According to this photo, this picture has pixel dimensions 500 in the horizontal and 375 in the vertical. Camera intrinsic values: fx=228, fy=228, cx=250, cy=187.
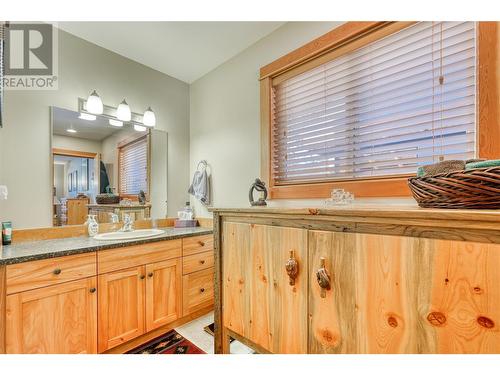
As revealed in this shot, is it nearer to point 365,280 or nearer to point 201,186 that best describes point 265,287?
point 365,280

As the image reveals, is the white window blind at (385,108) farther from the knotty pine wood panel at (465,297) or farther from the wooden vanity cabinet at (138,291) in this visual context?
the wooden vanity cabinet at (138,291)

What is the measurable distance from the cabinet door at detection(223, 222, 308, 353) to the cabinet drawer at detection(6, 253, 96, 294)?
95cm

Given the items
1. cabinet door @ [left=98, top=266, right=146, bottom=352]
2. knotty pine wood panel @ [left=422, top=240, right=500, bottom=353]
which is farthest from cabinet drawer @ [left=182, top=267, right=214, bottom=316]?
knotty pine wood panel @ [left=422, top=240, right=500, bottom=353]

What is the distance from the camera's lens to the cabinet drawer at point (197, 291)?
2.06m

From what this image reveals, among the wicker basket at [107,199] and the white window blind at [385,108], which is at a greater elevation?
Answer: the white window blind at [385,108]

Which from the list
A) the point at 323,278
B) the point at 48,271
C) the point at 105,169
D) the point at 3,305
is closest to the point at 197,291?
the point at 48,271

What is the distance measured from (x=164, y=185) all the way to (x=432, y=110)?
2.42 metres

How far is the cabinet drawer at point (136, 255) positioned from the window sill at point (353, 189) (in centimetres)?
97

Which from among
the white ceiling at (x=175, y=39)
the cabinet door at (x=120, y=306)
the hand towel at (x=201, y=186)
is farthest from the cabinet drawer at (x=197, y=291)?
the white ceiling at (x=175, y=39)

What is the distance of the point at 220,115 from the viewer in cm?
242

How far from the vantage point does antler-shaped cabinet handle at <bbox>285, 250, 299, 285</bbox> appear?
3.05 feet

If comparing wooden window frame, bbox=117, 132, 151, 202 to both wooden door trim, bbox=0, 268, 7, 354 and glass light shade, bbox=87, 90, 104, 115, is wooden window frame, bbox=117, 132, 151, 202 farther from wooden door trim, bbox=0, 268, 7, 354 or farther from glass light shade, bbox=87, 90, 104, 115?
wooden door trim, bbox=0, 268, 7, 354
